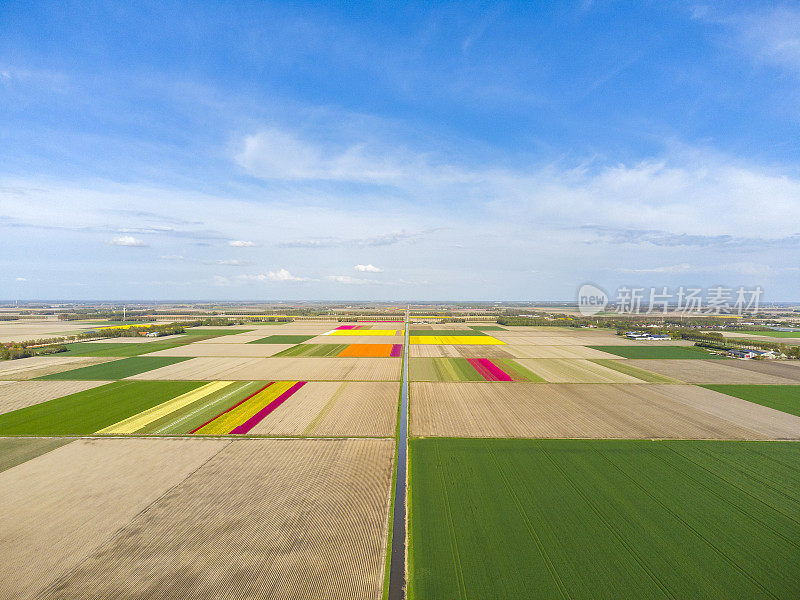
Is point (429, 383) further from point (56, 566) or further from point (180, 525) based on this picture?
point (56, 566)

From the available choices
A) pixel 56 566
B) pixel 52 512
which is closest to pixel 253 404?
pixel 52 512

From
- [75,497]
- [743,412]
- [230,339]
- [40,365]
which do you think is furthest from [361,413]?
[230,339]

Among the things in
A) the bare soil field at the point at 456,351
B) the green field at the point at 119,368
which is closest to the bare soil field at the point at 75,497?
the green field at the point at 119,368

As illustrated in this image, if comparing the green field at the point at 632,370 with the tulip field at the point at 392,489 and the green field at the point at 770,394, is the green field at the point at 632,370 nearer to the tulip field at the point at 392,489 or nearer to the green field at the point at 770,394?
the tulip field at the point at 392,489

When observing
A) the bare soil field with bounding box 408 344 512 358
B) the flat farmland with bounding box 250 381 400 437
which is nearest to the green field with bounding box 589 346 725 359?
the bare soil field with bounding box 408 344 512 358

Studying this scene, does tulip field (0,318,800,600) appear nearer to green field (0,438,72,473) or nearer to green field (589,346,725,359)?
green field (0,438,72,473)
